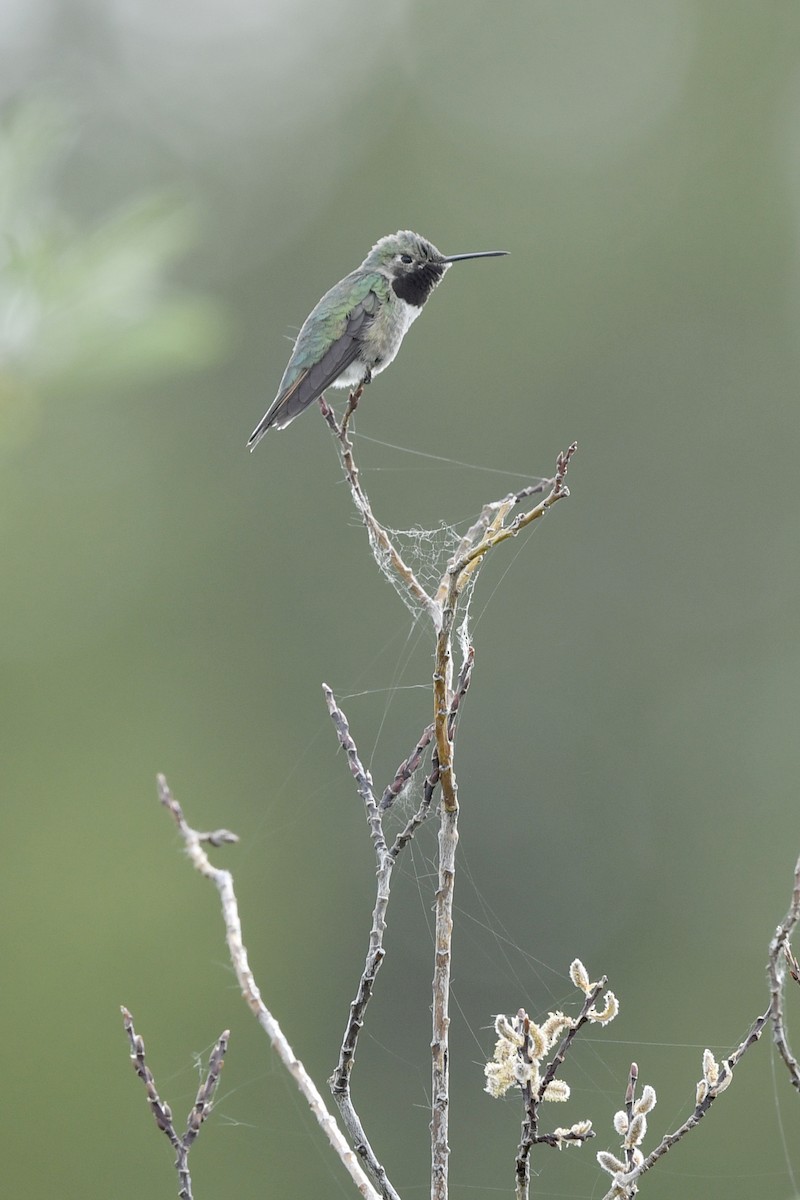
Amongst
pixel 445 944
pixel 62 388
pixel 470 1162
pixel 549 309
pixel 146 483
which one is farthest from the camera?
pixel 549 309

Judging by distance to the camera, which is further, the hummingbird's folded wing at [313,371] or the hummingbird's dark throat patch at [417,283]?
the hummingbird's dark throat patch at [417,283]

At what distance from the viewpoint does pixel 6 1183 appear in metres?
10.7

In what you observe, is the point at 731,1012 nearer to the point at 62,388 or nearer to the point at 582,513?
the point at 582,513

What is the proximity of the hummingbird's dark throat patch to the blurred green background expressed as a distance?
4.67 metres

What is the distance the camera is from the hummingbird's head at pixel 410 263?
4.39 m

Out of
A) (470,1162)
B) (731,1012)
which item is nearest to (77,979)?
(470,1162)

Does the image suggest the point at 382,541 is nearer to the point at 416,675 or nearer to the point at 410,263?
the point at 410,263

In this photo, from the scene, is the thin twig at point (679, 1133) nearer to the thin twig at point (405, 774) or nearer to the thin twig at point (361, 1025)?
the thin twig at point (361, 1025)

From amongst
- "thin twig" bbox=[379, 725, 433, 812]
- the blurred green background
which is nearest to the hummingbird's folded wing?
"thin twig" bbox=[379, 725, 433, 812]

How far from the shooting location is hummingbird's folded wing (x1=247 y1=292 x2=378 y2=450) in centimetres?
379

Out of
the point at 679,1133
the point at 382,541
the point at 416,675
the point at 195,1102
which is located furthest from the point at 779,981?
the point at 416,675

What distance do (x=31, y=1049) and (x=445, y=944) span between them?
1038 cm

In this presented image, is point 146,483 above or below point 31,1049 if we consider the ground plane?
above

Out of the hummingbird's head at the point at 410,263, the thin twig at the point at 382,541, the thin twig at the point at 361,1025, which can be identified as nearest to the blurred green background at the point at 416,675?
the hummingbird's head at the point at 410,263
